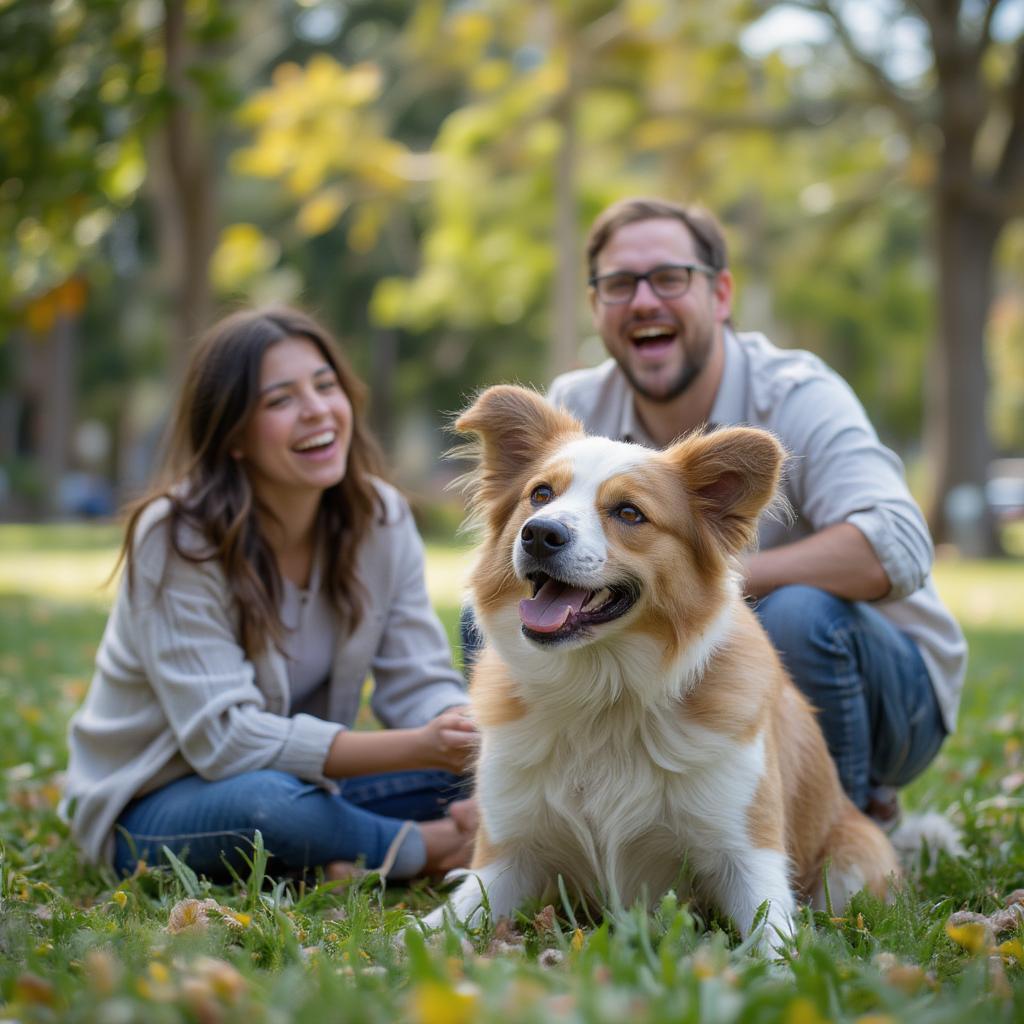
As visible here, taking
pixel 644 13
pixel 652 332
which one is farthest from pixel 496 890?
pixel 644 13

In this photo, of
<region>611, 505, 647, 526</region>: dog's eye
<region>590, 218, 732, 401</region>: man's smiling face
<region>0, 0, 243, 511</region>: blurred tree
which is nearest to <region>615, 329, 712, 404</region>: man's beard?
<region>590, 218, 732, 401</region>: man's smiling face

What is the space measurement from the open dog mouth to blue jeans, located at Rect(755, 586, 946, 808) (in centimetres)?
86

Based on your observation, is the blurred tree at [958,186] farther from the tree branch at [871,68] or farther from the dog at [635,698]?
the dog at [635,698]

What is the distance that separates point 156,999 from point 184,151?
449 inches

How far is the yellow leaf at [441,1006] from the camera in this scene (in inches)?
72.1

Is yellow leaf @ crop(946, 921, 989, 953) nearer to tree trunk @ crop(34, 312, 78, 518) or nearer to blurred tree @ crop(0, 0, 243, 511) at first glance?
blurred tree @ crop(0, 0, 243, 511)

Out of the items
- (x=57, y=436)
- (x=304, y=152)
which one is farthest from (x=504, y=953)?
(x=57, y=436)

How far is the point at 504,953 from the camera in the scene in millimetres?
2781

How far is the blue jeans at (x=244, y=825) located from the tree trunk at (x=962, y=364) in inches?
574

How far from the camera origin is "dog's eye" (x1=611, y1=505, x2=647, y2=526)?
10.7ft

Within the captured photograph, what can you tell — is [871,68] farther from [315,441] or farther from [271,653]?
[271,653]

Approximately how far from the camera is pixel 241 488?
406cm

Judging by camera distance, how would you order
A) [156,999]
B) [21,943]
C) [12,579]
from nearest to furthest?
[156,999] < [21,943] < [12,579]

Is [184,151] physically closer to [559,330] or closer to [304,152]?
[304,152]
